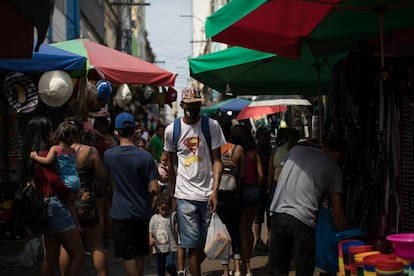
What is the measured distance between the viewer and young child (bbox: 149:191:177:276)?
670 cm

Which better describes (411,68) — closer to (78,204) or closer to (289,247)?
(289,247)

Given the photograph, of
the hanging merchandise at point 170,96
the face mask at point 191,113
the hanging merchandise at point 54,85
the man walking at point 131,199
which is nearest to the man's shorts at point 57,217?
the man walking at point 131,199

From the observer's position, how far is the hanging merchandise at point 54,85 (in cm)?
879

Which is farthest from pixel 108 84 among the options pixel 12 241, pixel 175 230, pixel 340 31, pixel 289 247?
pixel 289 247

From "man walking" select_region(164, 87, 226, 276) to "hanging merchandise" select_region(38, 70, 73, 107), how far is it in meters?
3.02

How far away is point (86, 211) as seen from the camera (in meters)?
6.51

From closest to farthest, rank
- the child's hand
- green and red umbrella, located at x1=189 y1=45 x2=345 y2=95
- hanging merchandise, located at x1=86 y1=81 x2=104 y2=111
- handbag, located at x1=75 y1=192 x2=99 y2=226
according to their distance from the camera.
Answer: the child's hand → handbag, located at x1=75 y1=192 x2=99 y2=226 → green and red umbrella, located at x1=189 y1=45 x2=345 y2=95 → hanging merchandise, located at x1=86 y1=81 x2=104 y2=111

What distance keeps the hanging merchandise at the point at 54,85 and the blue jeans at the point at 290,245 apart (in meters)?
4.40

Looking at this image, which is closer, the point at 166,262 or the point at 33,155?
the point at 33,155

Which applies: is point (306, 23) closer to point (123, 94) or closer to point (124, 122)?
point (124, 122)

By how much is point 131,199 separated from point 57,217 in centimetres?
70

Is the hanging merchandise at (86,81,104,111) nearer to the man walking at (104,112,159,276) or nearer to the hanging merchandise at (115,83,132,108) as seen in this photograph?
the hanging merchandise at (115,83,132,108)

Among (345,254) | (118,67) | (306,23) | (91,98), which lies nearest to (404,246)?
(345,254)

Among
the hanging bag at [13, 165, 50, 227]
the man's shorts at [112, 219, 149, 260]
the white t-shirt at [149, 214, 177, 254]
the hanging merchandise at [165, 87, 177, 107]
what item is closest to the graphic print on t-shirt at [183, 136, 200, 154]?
the man's shorts at [112, 219, 149, 260]
